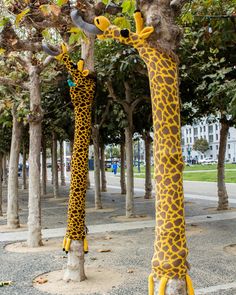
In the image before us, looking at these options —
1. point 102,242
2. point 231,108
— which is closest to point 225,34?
point 231,108

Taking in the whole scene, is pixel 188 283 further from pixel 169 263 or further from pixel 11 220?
pixel 11 220

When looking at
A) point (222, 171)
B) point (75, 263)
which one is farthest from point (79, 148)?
point (222, 171)

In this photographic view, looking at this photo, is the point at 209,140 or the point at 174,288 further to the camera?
the point at 209,140

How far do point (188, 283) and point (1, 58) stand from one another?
8146 millimetres

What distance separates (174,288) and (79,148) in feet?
11.3

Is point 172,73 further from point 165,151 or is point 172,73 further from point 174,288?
point 174,288

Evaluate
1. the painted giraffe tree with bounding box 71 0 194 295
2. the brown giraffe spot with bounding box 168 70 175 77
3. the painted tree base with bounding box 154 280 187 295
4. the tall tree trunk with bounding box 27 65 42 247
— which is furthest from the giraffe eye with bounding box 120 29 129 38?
the tall tree trunk with bounding box 27 65 42 247

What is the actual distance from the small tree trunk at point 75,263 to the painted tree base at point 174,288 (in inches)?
110

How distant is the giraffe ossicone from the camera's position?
6719 millimetres

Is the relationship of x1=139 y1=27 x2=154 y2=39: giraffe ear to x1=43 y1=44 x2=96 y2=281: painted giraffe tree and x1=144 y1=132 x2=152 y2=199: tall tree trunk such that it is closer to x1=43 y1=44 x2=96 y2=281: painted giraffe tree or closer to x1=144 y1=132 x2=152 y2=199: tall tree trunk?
x1=43 y1=44 x2=96 y2=281: painted giraffe tree

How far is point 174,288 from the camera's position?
3908mm

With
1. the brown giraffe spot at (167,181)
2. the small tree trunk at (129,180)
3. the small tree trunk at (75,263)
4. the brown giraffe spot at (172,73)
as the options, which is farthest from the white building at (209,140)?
the brown giraffe spot at (167,181)

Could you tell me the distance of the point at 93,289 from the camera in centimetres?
626

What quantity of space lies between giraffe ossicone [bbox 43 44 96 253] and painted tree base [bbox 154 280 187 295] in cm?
293
